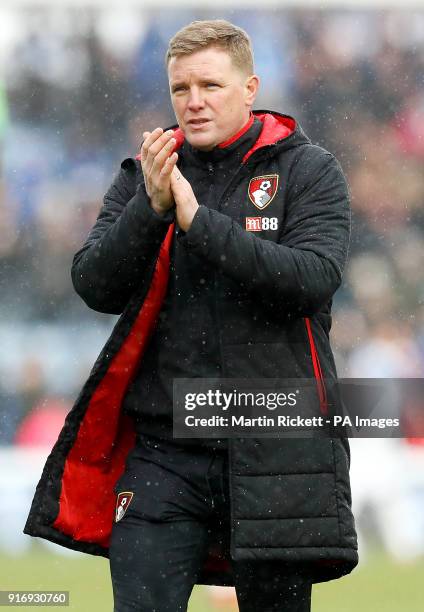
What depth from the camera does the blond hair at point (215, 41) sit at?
121 inches

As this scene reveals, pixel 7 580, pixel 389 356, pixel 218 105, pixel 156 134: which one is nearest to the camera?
pixel 156 134

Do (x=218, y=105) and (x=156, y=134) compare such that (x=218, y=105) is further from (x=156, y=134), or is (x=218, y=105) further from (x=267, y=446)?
(x=267, y=446)

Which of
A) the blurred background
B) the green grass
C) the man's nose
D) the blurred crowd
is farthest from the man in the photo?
the blurred crowd

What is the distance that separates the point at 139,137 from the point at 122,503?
5.26 metres

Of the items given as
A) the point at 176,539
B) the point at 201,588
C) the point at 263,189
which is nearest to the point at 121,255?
the point at 263,189

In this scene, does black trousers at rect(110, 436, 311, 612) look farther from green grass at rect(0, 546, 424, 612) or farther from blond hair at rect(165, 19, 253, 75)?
green grass at rect(0, 546, 424, 612)

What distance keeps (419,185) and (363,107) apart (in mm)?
616

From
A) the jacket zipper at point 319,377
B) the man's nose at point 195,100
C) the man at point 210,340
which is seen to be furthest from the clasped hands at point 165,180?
the jacket zipper at point 319,377

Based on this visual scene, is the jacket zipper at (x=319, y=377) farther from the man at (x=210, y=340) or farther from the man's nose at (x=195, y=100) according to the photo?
the man's nose at (x=195, y=100)

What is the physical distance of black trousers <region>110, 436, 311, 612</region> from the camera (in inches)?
117

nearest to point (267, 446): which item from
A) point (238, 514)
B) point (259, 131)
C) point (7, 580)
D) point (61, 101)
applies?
point (238, 514)

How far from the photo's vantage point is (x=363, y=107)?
8305mm

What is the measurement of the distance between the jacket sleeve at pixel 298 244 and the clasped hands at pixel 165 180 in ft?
0.12

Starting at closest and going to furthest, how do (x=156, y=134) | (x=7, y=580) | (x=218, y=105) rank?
(x=156, y=134)
(x=218, y=105)
(x=7, y=580)
